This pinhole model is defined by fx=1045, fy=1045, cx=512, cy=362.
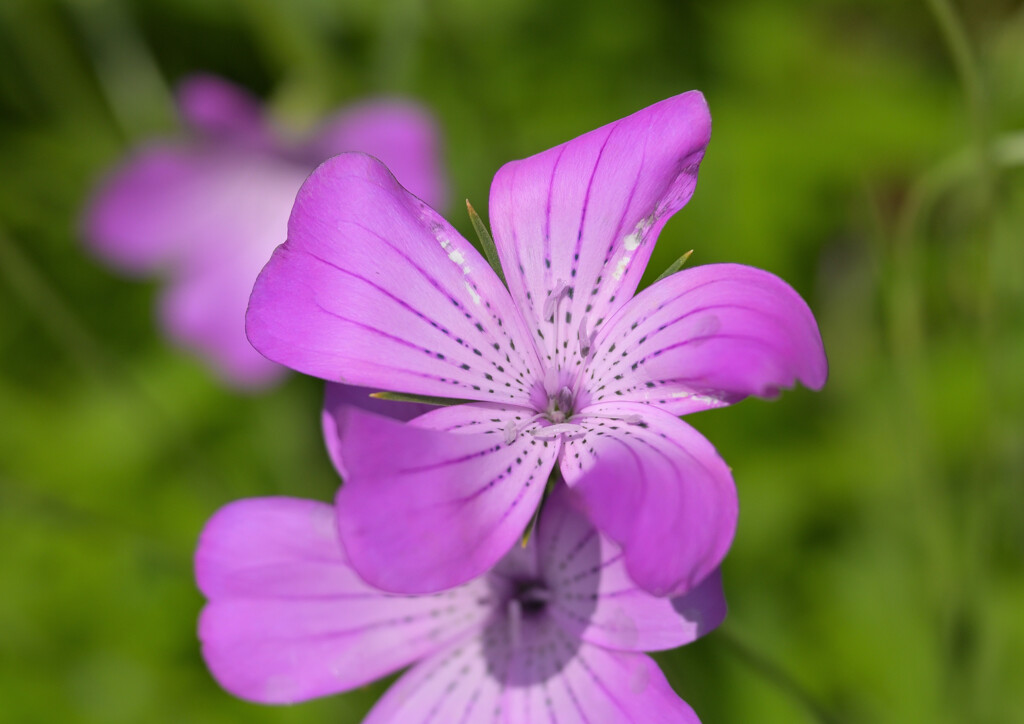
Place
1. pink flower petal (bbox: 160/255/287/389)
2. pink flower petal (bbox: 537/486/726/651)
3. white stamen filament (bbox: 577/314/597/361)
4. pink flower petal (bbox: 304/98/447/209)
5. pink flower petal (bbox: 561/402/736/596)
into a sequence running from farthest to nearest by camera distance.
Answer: pink flower petal (bbox: 160/255/287/389), pink flower petal (bbox: 304/98/447/209), white stamen filament (bbox: 577/314/597/361), pink flower petal (bbox: 537/486/726/651), pink flower petal (bbox: 561/402/736/596)

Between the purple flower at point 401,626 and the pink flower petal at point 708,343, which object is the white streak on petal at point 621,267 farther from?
the purple flower at point 401,626

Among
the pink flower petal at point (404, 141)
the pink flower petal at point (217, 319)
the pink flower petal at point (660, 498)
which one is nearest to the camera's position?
the pink flower petal at point (660, 498)

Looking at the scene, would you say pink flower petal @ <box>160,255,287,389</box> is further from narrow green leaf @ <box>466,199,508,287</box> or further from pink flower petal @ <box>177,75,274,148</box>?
narrow green leaf @ <box>466,199,508,287</box>

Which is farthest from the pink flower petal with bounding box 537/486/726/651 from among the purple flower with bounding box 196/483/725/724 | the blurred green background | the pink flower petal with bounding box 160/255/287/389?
the pink flower petal with bounding box 160/255/287/389

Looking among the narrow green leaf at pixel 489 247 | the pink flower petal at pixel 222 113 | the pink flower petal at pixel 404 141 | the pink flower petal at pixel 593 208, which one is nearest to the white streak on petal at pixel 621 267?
the pink flower petal at pixel 593 208

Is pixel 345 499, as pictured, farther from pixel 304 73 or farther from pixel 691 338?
pixel 304 73

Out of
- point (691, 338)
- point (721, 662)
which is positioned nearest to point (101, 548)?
point (721, 662)
